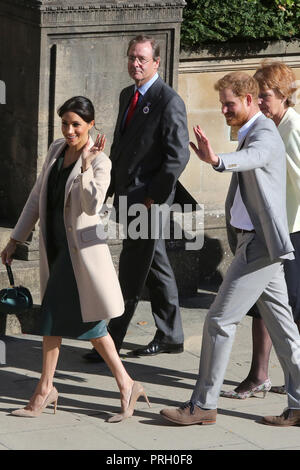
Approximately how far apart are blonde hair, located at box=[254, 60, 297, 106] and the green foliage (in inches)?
94.3

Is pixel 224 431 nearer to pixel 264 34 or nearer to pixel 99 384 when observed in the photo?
pixel 99 384

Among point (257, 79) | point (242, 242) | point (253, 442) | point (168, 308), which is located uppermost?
point (257, 79)

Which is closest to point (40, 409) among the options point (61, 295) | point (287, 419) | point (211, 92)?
point (61, 295)

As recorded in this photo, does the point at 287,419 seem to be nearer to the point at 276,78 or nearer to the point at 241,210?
the point at 241,210

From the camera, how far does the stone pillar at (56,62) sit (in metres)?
8.34

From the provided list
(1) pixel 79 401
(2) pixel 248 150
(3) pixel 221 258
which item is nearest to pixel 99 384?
(1) pixel 79 401

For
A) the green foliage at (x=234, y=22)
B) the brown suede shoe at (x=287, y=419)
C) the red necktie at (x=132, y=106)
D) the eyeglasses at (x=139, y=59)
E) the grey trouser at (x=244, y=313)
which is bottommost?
the brown suede shoe at (x=287, y=419)

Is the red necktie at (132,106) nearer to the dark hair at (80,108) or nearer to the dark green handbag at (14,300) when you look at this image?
the dark hair at (80,108)

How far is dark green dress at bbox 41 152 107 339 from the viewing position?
6.61m

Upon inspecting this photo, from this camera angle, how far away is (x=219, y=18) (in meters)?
9.44

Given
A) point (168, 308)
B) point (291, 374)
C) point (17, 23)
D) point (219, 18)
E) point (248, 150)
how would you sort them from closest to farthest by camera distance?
1. point (248, 150)
2. point (291, 374)
3. point (168, 308)
4. point (17, 23)
5. point (219, 18)

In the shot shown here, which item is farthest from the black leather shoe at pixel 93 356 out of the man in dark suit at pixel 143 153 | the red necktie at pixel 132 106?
the red necktie at pixel 132 106

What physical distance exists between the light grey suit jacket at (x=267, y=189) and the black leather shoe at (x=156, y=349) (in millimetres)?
1704

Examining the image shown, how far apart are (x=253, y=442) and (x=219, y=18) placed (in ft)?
13.6
